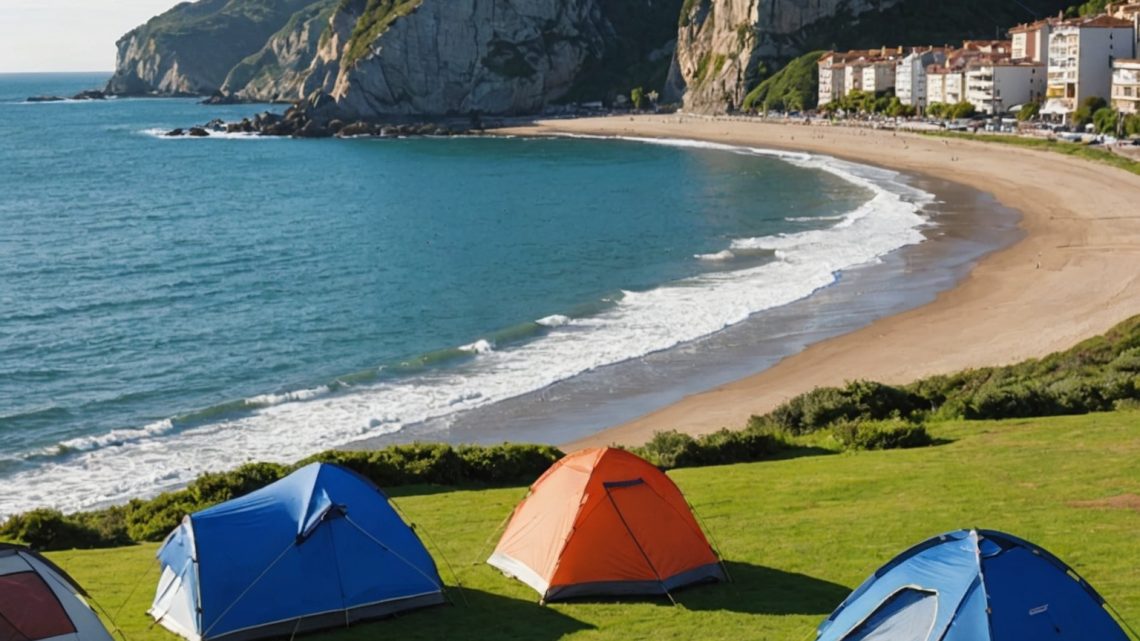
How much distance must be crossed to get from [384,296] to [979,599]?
41.4 metres

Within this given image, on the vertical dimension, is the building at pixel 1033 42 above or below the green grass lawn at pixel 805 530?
above

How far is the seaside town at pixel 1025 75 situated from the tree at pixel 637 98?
31.7 metres

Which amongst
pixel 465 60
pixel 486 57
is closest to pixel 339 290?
pixel 465 60

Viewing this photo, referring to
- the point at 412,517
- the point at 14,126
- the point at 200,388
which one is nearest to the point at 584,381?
the point at 200,388

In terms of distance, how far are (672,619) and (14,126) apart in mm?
200857

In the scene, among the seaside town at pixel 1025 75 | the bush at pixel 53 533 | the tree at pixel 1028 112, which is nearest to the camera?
the bush at pixel 53 533

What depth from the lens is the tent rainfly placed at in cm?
1117

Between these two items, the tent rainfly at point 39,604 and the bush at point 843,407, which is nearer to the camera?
the tent rainfly at point 39,604

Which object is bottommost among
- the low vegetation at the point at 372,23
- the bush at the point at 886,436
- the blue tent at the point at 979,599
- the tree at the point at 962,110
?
the bush at the point at 886,436

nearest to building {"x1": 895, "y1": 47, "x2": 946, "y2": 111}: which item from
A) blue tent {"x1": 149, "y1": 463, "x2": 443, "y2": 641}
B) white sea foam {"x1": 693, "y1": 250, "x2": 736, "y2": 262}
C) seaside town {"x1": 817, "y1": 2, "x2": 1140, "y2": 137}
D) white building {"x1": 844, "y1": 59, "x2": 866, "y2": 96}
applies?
seaside town {"x1": 817, "y1": 2, "x2": 1140, "y2": 137}

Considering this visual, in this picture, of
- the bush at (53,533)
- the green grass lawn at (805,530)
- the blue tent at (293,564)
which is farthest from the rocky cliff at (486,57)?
the blue tent at (293,564)

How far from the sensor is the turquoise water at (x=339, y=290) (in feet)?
104

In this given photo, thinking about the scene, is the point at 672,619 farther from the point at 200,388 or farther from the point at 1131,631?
the point at 200,388

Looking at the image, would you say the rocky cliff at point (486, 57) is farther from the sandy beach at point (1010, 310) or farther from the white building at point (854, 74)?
the sandy beach at point (1010, 310)
